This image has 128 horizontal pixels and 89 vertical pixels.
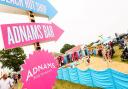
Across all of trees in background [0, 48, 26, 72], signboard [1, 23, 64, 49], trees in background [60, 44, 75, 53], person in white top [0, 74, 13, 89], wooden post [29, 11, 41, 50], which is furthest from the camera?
trees in background [60, 44, 75, 53]

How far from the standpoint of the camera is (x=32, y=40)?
16.6 feet

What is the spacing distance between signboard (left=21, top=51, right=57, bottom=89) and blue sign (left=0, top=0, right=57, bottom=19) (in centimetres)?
104

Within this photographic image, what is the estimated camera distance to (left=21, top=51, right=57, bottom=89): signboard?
4.48 metres

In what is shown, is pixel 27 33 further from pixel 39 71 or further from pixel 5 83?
pixel 5 83

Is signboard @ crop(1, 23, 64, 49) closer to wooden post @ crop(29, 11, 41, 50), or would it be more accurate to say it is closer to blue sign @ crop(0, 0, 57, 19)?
wooden post @ crop(29, 11, 41, 50)

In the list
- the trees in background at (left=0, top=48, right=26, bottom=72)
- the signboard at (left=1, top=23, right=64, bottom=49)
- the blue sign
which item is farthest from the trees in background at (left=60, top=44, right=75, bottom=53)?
the signboard at (left=1, top=23, right=64, bottom=49)

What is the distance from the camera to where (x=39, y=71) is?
15.9 ft

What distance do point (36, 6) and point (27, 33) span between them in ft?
3.32

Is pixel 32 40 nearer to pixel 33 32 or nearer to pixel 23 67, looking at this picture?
pixel 33 32

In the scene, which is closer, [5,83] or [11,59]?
[5,83]

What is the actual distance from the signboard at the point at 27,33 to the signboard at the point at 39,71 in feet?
1.11

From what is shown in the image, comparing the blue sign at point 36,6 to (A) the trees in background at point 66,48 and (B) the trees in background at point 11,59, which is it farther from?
(A) the trees in background at point 66,48

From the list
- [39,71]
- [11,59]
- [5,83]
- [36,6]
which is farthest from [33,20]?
[11,59]

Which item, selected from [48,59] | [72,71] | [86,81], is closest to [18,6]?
[48,59]
